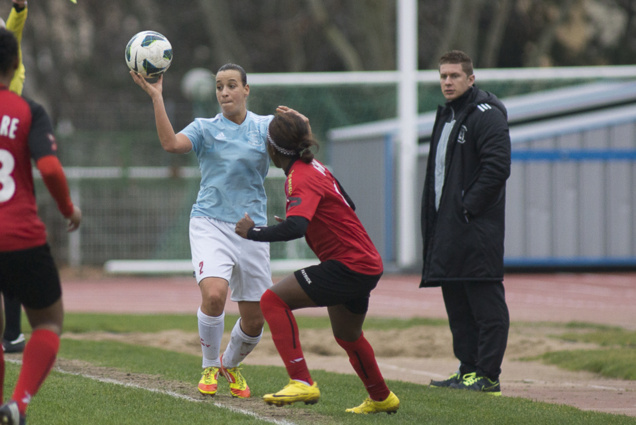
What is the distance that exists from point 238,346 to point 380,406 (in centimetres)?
118

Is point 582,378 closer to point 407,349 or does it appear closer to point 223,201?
point 407,349

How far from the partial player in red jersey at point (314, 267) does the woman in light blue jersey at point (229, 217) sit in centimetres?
82

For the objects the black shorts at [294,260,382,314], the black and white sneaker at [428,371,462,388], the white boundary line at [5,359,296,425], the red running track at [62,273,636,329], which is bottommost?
the red running track at [62,273,636,329]

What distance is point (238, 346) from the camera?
688cm

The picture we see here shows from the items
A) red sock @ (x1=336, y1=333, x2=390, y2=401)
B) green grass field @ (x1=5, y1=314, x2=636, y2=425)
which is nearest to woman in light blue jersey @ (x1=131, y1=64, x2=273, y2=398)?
green grass field @ (x1=5, y1=314, x2=636, y2=425)

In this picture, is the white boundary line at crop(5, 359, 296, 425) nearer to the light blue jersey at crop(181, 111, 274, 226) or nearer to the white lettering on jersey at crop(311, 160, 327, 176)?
the light blue jersey at crop(181, 111, 274, 226)

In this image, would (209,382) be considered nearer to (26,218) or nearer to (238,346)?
(238,346)

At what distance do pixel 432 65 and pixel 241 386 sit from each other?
25001 mm

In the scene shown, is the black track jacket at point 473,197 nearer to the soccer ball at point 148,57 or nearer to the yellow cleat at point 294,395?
the yellow cleat at point 294,395

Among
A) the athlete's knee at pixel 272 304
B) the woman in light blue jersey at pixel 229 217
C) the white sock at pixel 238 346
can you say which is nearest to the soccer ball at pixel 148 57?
the woman in light blue jersey at pixel 229 217

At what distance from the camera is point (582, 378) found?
9.12 m

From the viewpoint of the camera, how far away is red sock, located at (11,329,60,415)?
16.2ft

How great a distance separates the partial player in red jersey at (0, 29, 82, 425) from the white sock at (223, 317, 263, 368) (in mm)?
1929

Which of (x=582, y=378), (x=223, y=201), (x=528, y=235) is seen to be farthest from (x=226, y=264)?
(x=528, y=235)
